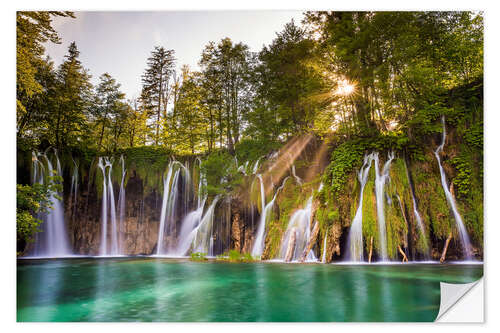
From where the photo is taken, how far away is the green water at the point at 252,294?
3.41m

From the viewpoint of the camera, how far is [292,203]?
717 cm

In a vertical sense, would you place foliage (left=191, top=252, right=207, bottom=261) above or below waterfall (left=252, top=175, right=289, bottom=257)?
below

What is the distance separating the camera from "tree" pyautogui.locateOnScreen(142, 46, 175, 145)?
6.27m

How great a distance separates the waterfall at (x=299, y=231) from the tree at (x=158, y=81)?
4.58 m

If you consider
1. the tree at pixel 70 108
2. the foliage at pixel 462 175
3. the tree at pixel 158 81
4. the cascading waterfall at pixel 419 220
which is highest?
the tree at pixel 158 81

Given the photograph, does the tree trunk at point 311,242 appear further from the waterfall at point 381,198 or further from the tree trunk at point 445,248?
the tree trunk at point 445,248

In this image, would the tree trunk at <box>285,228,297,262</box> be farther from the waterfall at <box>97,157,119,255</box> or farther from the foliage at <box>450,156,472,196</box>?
the waterfall at <box>97,157,119,255</box>

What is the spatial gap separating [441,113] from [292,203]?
383 cm

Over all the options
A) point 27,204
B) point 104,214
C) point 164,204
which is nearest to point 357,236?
point 27,204

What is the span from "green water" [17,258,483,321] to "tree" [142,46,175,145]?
4444 millimetres

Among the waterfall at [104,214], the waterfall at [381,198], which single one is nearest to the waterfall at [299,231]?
the waterfall at [381,198]

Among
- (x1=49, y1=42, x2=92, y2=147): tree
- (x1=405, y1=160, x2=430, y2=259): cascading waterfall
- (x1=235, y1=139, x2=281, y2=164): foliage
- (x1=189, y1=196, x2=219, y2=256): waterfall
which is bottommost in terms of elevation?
(x1=189, y1=196, x2=219, y2=256): waterfall

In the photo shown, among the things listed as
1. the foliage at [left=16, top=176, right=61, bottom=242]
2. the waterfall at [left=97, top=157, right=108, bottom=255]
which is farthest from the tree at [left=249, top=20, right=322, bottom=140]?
the waterfall at [left=97, top=157, right=108, bottom=255]
